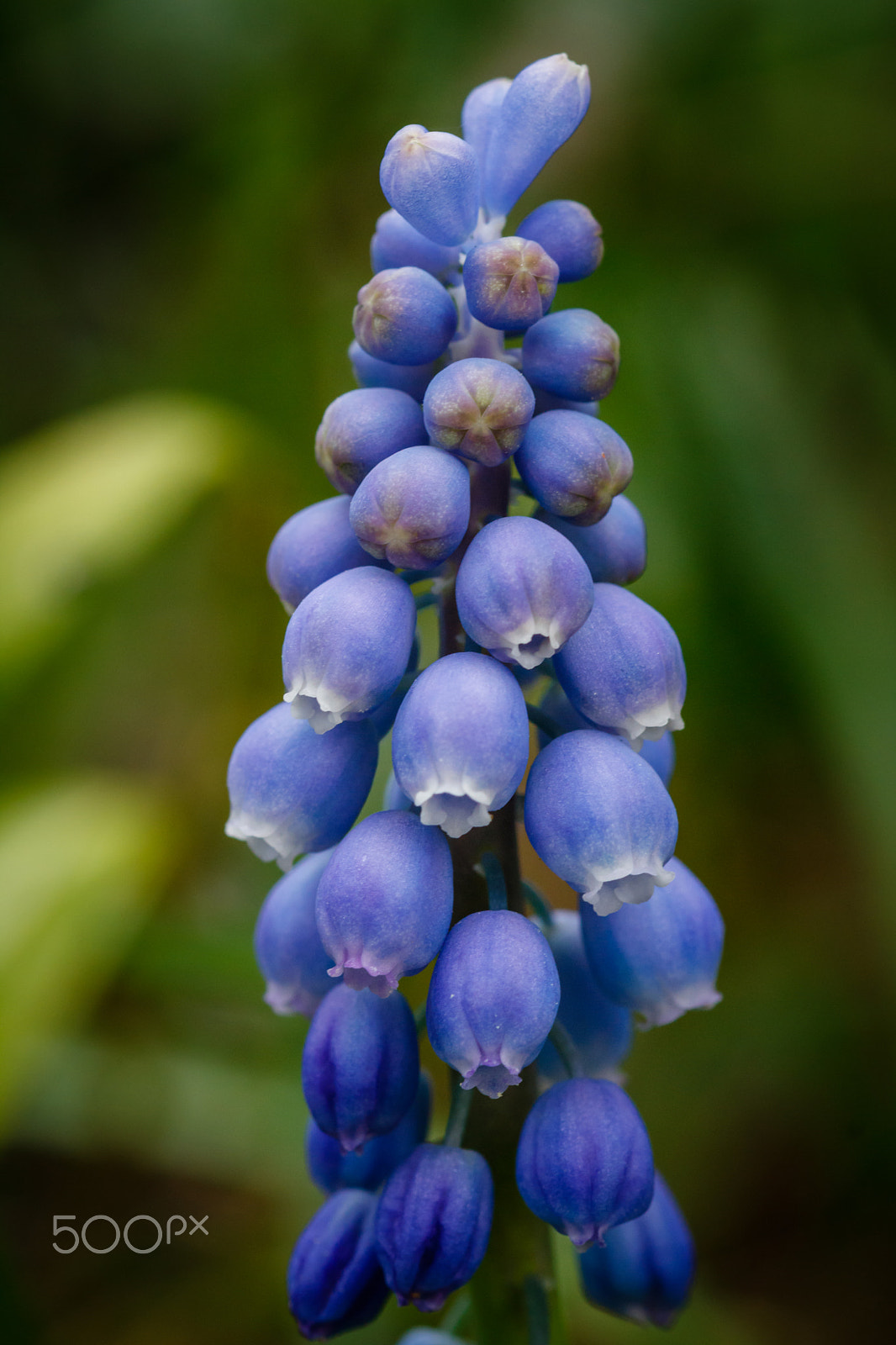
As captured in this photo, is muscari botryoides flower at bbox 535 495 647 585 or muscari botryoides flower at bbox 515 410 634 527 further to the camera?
muscari botryoides flower at bbox 535 495 647 585

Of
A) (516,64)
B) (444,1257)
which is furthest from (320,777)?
(516,64)

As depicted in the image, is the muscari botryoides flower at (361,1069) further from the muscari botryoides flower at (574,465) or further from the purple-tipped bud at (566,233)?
the purple-tipped bud at (566,233)

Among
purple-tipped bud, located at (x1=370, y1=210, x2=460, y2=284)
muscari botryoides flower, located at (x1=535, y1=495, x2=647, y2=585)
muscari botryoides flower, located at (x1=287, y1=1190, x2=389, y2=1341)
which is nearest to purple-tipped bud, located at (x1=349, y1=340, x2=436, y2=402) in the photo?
purple-tipped bud, located at (x1=370, y1=210, x2=460, y2=284)

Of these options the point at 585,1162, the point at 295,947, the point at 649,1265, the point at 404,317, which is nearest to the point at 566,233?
the point at 404,317

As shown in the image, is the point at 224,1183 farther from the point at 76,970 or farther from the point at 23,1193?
the point at 76,970

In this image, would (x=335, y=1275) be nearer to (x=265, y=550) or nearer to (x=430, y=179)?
(x=430, y=179)

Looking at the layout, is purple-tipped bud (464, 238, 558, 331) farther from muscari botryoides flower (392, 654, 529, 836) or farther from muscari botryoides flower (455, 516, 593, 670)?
muscari botryoides flower (392, 654, 529, 836)
